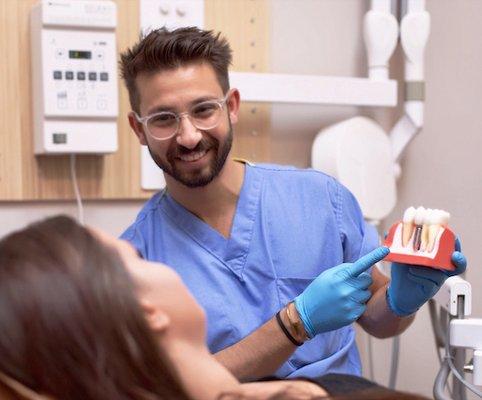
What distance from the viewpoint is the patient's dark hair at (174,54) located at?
1.59m

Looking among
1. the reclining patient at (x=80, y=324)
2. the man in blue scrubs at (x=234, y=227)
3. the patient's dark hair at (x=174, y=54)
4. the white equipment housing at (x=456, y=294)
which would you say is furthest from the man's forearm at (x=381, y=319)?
the reclining patient at (x=80, y=324)

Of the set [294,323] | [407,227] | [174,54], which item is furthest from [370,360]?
[174,54]

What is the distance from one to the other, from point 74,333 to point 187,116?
2.90ft

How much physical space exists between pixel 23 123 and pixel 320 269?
2.80 ft

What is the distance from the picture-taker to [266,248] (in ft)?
5.31

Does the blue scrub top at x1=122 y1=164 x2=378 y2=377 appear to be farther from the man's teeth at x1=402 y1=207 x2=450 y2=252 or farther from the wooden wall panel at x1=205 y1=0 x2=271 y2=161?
the wooden wall panel at x1=205 y1=0 x2=271 y2=161

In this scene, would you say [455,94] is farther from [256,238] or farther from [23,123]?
[23,123]

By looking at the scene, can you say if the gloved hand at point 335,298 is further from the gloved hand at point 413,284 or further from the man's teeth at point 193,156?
the man's teeth at point 193,156

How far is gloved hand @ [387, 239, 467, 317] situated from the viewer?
4.47 feet

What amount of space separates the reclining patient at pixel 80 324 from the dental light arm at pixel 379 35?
149 centimetres

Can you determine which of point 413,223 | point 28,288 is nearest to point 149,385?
point 28,288

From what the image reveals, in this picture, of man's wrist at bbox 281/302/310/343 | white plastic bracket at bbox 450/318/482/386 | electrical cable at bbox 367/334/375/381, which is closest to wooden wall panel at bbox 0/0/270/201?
electrical cable at bbox 367/334/375/381

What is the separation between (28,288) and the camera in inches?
29.6

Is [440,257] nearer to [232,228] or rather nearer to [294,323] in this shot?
[294,323]
